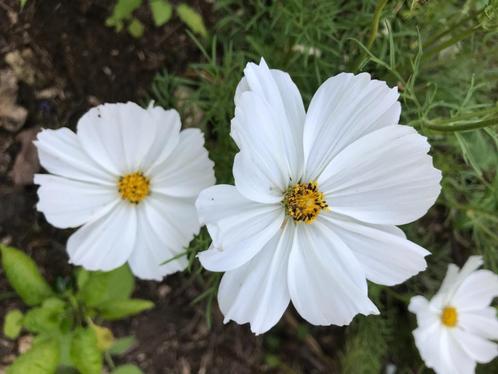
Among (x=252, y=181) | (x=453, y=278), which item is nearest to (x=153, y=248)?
(x=252, y=181)

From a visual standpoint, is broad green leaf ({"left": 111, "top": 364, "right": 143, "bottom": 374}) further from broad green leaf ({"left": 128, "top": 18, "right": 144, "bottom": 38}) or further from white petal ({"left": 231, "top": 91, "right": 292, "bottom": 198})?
broad green leaf ({"left": 128, "top": 18, "right": 144, "bottom": 38})

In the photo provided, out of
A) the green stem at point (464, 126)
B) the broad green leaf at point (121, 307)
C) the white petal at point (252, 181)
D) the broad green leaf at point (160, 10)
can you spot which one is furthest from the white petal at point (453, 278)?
the broad green leaf at point (160, 10)

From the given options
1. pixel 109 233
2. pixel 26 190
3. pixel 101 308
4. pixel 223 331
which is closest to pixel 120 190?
pixel 109 233

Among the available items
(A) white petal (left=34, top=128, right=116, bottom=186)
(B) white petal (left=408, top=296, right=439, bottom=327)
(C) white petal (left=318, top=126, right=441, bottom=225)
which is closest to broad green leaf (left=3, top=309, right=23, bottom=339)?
(A) white petal (left=34, top=128, right=116, bottom=186)

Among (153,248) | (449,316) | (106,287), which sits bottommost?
(449,316)

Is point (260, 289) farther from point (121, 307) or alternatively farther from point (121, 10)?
point (121, 10)

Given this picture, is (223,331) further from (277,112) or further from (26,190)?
(277,112)

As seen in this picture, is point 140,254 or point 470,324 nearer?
point 140,254
